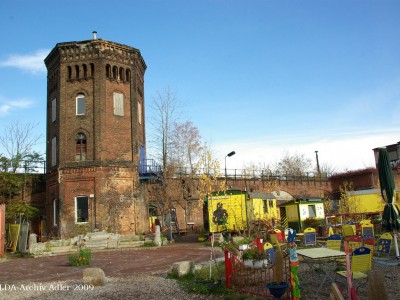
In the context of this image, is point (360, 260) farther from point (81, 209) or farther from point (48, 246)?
point (81, 209)

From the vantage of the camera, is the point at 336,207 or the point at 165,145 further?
the point at 336,207

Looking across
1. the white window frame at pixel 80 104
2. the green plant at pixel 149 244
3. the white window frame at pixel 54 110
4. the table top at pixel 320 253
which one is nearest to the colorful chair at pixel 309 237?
the table top at pixel 320 253

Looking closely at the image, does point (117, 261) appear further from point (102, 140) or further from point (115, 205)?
point (102, 140)

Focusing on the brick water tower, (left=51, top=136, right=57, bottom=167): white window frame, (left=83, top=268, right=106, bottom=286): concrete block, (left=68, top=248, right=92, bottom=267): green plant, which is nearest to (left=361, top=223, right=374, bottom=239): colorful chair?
(left=83, top=268, right=106, bottom=286): concrete block

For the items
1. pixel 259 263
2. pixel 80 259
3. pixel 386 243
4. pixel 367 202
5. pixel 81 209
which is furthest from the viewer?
pixel 367 202

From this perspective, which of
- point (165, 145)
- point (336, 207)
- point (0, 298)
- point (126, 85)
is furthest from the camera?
point (336, 207)

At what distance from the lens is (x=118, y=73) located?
27328mm

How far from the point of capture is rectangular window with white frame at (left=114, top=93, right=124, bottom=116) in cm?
2688

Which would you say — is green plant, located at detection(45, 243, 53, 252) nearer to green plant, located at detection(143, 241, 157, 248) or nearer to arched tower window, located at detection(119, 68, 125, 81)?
green plant, located at detection(143, 241, 157, 248)

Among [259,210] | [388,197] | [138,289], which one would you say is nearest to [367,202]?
[259,210]

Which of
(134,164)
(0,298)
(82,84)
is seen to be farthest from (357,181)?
(0,298)

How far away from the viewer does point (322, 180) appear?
43.1m

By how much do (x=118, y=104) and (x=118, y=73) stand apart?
7.51 ft

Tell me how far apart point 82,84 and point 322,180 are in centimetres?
2879
